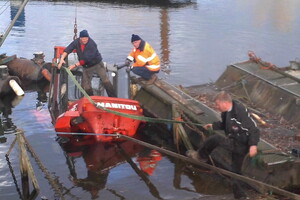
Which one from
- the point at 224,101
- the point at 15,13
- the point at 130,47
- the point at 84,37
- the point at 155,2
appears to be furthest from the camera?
the point at 155,2

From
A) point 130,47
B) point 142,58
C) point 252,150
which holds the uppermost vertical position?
point 142,58

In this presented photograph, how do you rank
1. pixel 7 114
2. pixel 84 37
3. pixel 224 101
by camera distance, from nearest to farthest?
pixel 224 101 < pixel 84 37 < pixel 7 114

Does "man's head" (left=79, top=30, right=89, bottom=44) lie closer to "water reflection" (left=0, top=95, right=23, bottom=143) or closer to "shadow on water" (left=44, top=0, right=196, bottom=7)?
"water reflection" (left=0, top=95, right=23, bottom=143)

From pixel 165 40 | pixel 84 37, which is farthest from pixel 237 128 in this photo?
pixel 165 40

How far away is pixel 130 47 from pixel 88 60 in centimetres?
1361

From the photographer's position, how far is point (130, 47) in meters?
25.3

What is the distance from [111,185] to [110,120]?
201 centimetres

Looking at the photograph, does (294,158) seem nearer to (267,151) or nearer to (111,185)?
(267,151)

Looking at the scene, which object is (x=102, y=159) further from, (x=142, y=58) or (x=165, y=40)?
(x=165, y=40)

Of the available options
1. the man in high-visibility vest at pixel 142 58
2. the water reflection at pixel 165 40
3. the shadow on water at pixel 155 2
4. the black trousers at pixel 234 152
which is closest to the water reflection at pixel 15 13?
the shadow on water at pixel 155 2

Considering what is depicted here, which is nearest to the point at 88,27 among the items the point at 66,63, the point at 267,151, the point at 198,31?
the point at 198,31

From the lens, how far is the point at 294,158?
8523 mm

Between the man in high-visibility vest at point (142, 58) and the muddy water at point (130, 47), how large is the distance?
235 centimetres

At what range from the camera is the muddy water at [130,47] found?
9.32 metres
